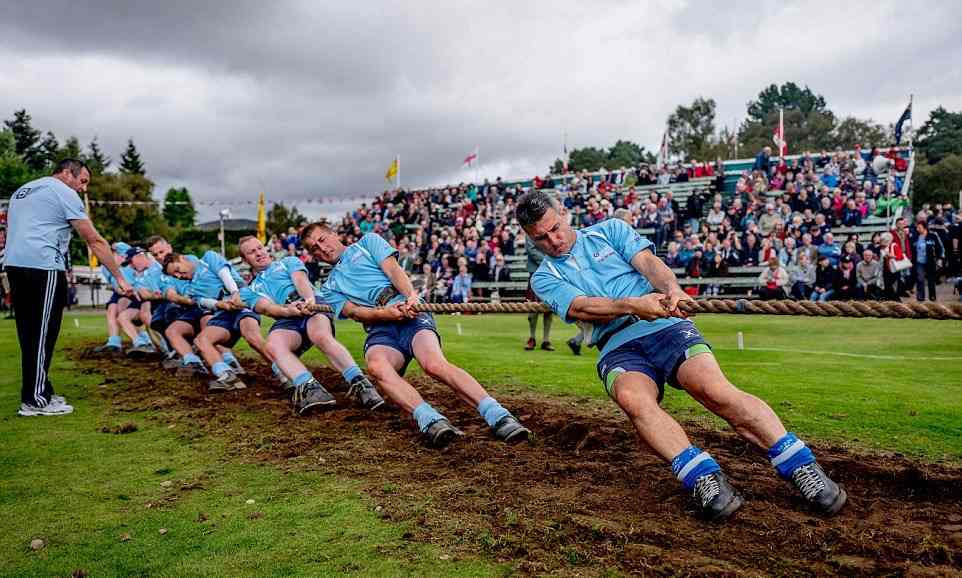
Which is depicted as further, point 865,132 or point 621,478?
point 865,132

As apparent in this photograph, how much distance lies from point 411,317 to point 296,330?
210 centimetres

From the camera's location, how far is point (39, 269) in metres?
6.56

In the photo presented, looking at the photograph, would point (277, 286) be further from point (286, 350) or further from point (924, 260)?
point (924, 260)

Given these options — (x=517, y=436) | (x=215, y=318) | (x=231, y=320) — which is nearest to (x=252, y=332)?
(x=231, y=320)

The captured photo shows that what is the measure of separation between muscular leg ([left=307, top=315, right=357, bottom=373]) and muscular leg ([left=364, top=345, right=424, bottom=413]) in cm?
122

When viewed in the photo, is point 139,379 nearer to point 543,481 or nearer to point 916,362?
point 543,481

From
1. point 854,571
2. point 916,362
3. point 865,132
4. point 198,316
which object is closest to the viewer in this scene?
point 854,571

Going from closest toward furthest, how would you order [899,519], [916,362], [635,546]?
[635,546]
[899,519]
[916,362]

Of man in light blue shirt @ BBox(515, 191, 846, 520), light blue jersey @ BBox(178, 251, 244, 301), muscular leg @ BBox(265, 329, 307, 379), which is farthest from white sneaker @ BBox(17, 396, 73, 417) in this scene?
man in light blue shirt @ BBox(515, 191, 846, 520)

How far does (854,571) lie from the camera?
8.70ft

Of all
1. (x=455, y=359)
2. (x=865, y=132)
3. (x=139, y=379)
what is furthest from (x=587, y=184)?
(x=865, y=132)

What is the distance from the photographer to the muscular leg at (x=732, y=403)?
3438mm

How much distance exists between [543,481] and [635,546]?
1095 mm

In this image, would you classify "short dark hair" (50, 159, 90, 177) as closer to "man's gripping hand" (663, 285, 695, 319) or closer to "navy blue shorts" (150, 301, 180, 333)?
"navy blue shorts" (150, 301, 180, 333)
